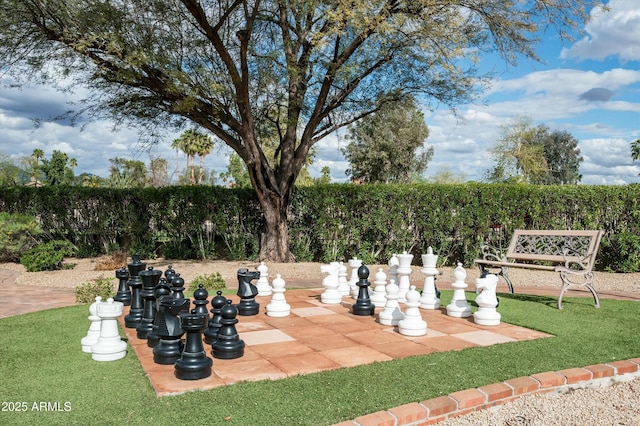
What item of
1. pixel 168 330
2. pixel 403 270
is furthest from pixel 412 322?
pixel 168 330

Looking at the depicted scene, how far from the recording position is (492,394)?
3.31 meters

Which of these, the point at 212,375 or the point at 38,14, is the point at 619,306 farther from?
the point at 38,14

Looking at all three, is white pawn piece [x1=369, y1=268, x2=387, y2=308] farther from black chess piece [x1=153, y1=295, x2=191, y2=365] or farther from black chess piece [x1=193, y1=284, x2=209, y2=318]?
black chess piece [x1=153, y1=295, x2=191, y2=365]

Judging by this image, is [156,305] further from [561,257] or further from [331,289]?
[561,257]

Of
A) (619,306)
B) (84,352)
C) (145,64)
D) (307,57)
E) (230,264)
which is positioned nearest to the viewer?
(84,352)

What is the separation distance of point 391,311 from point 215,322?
1.87 metres

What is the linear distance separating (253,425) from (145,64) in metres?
7.88

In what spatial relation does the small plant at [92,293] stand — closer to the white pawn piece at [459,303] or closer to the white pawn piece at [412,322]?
the white pawn piece at [412,322]

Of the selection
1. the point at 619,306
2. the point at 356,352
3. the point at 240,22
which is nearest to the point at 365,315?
the point at 356,352

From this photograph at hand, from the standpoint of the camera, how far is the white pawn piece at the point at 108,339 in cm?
385

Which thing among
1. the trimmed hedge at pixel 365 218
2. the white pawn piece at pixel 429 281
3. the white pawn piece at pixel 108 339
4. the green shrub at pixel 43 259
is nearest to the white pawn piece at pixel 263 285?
the white pawn piece at pixel 429 281

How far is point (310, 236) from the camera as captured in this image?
11.7 meters

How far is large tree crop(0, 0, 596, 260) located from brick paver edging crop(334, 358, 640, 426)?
6.63m

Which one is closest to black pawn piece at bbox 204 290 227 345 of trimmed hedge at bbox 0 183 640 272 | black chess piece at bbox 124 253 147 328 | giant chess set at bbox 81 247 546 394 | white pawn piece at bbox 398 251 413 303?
giant chess set at bbox 81 247 546 394
